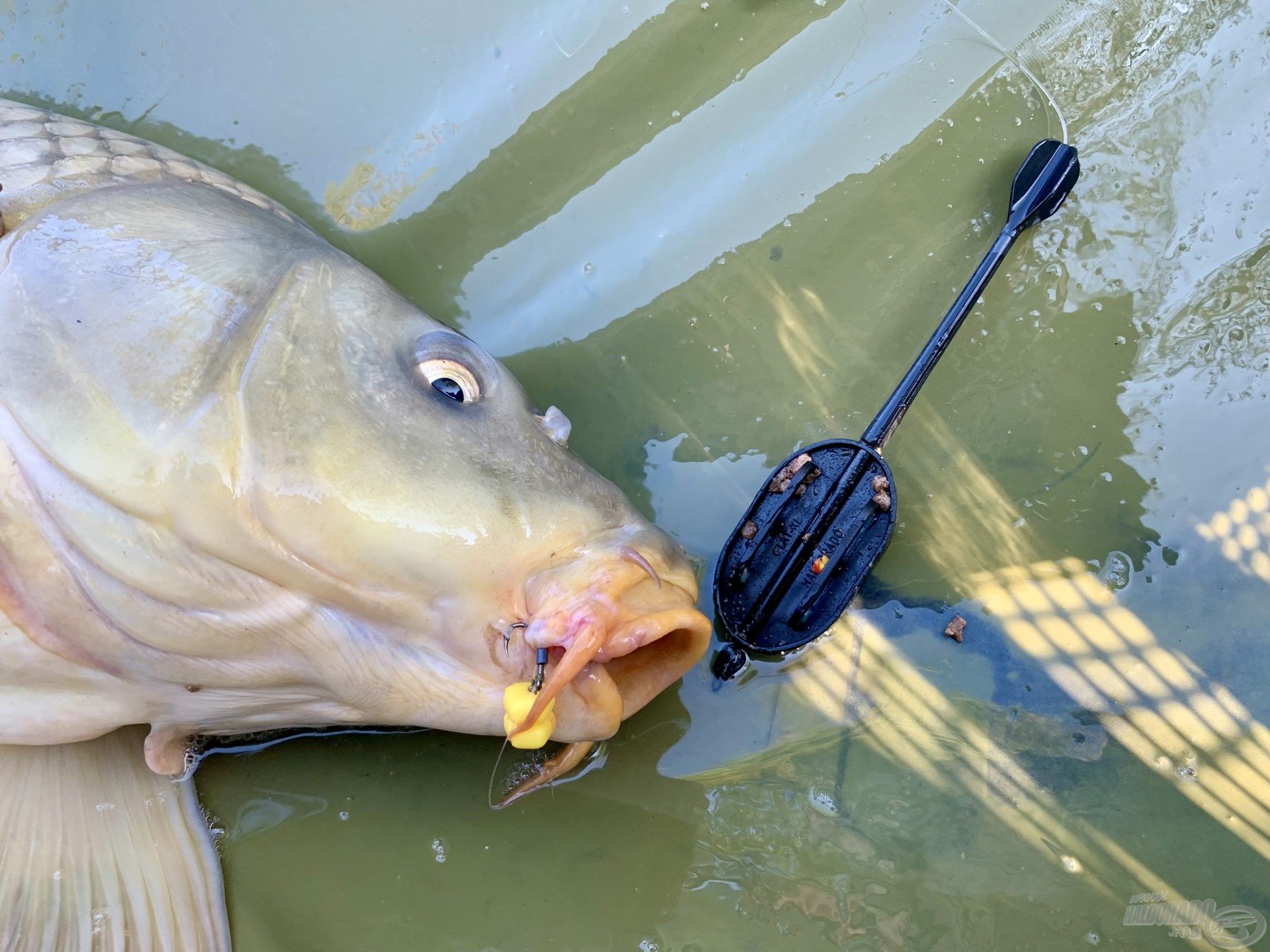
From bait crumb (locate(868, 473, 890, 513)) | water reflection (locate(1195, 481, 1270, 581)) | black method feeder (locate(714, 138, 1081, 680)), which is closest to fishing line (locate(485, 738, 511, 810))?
black method feeder (locate(714, 138, 1081, 680))

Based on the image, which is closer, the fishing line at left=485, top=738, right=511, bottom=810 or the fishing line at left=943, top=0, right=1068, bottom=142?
the fishing line at left=485, top=738, right=511, bottom=810

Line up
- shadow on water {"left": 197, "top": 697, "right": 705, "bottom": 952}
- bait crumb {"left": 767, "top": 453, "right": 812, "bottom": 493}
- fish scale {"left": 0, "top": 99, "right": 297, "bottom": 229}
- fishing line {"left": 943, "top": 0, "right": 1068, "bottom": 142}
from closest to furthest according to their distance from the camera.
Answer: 1. fish scale {"left": 0, "top": 99, "right": 297, "bottom": 229}
2. shadow on water {"left": 197, "top": 697, "right": 705, "bottom": 952}
3. bait crumb {"left": 767, "top": 453, "right": 812, "bottom": 493}
4. fishing line {"left": 943, "top": 0, "right": 1068, "bottom": 142}

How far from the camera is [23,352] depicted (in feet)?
5.32

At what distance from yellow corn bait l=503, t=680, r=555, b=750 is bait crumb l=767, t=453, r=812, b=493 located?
2.92 ft

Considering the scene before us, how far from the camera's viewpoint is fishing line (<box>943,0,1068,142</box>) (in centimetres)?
251

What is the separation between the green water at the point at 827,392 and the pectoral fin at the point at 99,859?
122 mm

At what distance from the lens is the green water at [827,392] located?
2.12 metres

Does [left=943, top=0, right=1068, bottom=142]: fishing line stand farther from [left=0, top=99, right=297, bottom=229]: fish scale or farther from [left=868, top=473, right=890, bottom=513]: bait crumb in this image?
[left=0, top=99, right=297, bottom=229]: fish scale

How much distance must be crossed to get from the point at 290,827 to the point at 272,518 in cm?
102

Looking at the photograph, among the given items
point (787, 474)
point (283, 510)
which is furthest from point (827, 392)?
point (283, 510)

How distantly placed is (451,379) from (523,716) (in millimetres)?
656

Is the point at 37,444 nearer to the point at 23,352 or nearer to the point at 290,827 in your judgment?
the point at 23,352

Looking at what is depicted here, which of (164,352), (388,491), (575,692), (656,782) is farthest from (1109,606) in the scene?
(164,352)

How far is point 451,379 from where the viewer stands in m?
1.75
